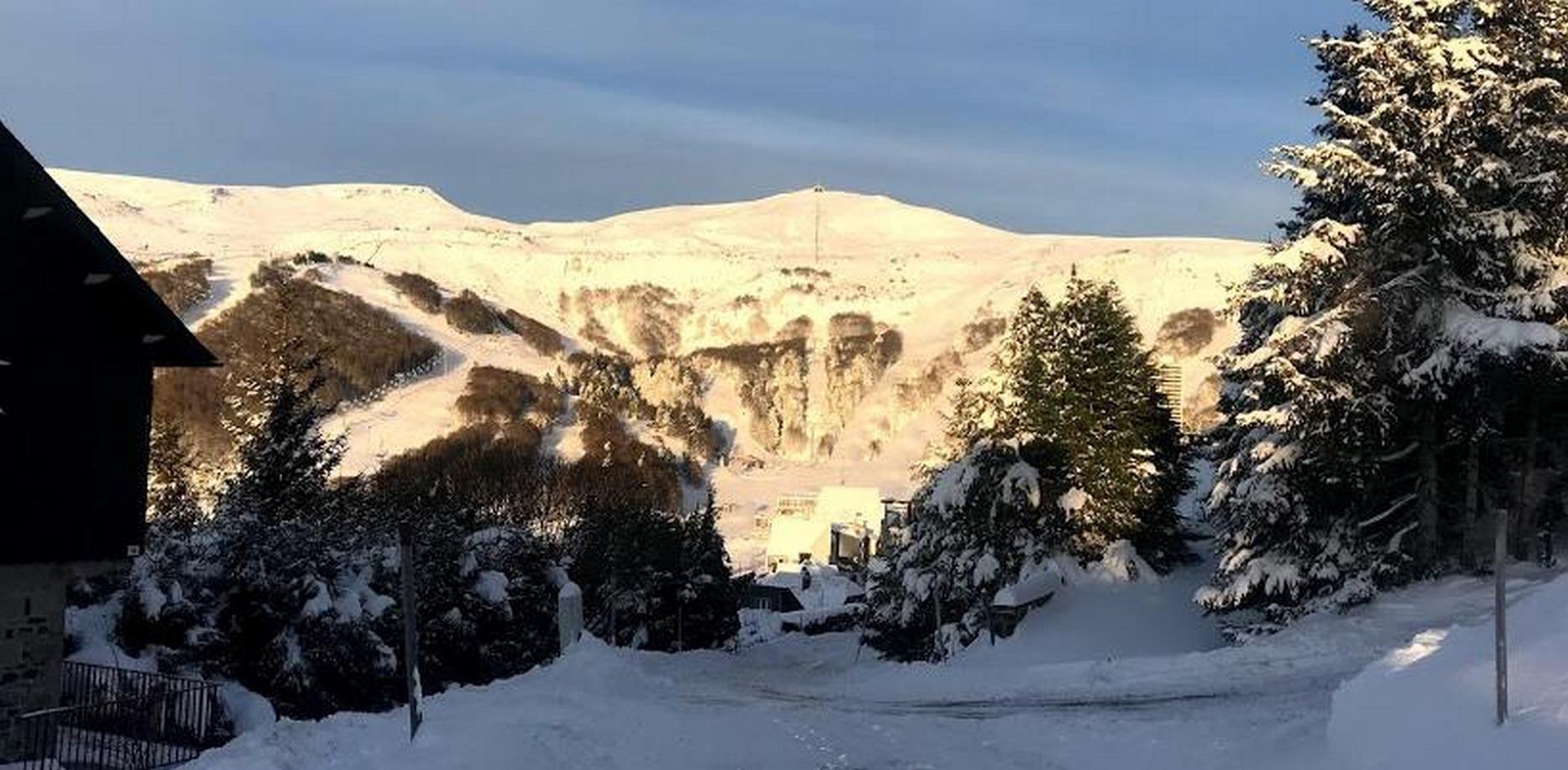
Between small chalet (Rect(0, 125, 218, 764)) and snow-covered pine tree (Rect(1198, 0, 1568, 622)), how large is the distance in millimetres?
18693

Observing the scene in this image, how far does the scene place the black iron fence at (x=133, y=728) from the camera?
1446 centimetres

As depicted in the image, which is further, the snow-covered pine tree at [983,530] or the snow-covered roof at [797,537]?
the snow-covered roof at [797,537]

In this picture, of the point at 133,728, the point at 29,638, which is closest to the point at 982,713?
the point at 133,728

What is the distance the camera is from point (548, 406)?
145m

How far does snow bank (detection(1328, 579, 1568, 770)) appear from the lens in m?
8.32

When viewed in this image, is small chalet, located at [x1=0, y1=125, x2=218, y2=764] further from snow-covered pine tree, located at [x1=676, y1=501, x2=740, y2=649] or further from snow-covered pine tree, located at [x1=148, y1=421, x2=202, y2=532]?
snow-covered pine tree, located at [x1=676, y1=501, x2=740, y2=649]

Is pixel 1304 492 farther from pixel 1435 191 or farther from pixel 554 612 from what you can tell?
pixel 554 612

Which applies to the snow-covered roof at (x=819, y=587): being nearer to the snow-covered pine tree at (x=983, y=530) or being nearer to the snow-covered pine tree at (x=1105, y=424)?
the snow-covered pine tree at (x=983, y=530)

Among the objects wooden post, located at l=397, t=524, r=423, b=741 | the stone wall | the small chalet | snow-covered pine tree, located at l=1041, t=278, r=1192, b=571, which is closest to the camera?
wooden post, located at l=397, t=524, r=423, b=741

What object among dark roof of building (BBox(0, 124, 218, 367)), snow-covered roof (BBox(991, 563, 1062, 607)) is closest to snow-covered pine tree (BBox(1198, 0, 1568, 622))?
snow-covered roof (BBox(991, 563, 1062, 607))

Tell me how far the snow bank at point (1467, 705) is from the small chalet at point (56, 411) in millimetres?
15948

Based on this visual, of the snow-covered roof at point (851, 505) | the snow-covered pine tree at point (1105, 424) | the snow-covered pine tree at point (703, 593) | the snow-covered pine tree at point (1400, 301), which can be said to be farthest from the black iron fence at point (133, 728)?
the snow-covered roof at point (851, 505)

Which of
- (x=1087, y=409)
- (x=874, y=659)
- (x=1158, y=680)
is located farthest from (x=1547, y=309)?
(x=874, y=659)

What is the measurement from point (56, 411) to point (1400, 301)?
881 inches
